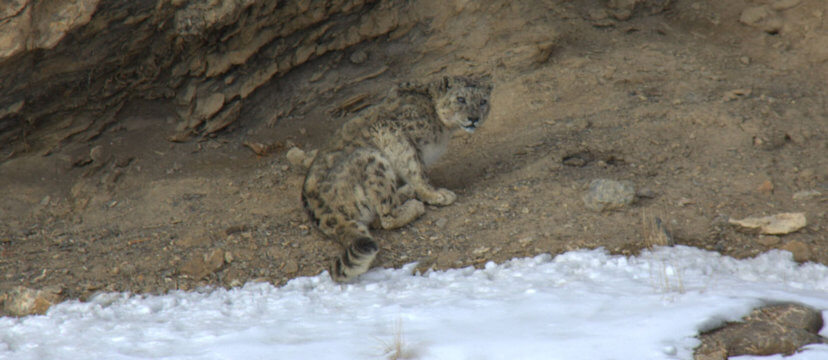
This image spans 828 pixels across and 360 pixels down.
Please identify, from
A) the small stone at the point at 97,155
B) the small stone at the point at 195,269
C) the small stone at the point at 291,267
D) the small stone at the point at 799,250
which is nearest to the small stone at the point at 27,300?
the small stone at the point at 195,269

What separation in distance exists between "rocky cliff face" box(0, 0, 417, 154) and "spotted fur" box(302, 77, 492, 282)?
4.75 feet

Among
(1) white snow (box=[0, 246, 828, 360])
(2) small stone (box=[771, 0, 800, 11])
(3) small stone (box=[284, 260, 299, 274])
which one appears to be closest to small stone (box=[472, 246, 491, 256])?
(1) white snow (box=[0, 246, 828, 360])

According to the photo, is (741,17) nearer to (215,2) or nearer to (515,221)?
(515,221)

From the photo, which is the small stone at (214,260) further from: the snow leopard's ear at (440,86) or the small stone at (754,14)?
the small stone at (754,14)

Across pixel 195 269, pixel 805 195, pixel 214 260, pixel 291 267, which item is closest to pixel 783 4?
pixel 805 195

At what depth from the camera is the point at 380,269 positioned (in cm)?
A: 625

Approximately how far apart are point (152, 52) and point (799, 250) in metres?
5.81

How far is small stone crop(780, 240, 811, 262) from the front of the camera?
6.06 meters

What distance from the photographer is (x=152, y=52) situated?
7719 millimetres

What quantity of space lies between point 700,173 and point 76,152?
591 cm

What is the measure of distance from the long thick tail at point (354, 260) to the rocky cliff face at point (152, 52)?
292cm

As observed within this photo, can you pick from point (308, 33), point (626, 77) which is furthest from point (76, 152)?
point (626, 77)

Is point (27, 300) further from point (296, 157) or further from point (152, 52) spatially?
point (296, 157)

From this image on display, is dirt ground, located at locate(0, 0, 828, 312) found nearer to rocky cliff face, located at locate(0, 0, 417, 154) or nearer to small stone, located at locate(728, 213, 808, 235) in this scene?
small stone, located at locate(728, 213, 808, 235)
